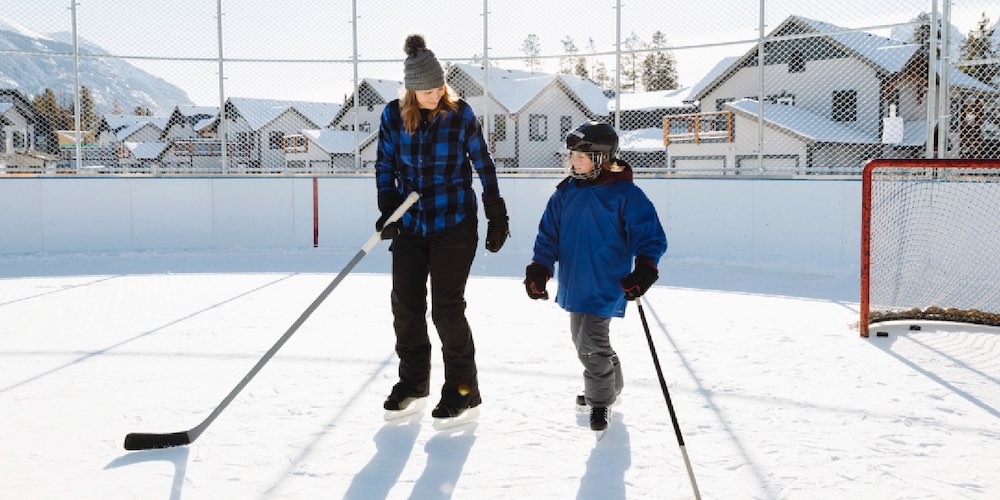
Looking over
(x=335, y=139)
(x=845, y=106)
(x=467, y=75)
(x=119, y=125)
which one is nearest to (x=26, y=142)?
(x=119, y=125)

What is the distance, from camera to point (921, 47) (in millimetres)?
7598

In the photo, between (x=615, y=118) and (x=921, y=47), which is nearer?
(x=921, y=47)

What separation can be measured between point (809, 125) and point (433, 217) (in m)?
6.84

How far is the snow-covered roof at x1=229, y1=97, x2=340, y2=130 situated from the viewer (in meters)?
9.97

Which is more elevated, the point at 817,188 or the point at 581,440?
the point at 817,188

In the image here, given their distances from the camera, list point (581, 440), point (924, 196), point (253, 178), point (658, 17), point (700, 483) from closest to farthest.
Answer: point (700, 483)
point (581, 440)
point (924, 196)
point (658, 17)
point (253, 178)

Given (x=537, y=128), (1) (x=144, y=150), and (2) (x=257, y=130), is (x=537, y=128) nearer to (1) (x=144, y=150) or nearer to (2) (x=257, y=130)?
(2) (x=257, y=130)

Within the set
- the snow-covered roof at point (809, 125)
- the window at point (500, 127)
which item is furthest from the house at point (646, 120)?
the window at point (500, 127)

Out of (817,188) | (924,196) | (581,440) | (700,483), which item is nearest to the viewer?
(700,483)

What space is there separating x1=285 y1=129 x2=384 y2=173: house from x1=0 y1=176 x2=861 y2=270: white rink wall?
0.18 metres

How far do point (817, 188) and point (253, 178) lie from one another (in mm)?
6279

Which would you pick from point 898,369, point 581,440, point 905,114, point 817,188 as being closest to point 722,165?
point 817,188

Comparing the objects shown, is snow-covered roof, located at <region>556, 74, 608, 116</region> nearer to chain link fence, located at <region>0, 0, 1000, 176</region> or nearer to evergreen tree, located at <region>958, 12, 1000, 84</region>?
chain link fence, located at <region>0, 0, 1000, 176</region>

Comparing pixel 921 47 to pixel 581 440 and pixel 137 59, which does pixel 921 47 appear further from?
pixel 137 59
